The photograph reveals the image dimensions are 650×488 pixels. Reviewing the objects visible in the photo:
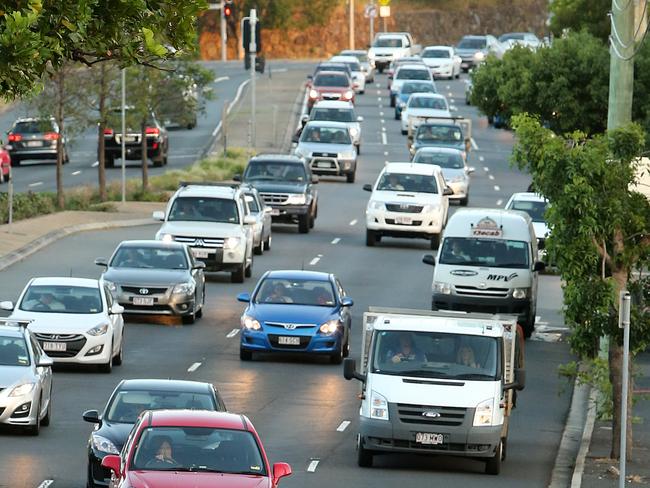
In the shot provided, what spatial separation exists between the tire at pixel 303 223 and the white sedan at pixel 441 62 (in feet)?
171

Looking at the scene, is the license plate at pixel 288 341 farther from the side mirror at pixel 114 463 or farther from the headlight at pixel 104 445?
the side mirror at pixel 114 463

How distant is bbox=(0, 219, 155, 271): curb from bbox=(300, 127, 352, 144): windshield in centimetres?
1059

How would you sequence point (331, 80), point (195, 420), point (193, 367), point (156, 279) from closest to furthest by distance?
point (195, 420) → point (193, 367) → point (156, 279) → point (331, 80)

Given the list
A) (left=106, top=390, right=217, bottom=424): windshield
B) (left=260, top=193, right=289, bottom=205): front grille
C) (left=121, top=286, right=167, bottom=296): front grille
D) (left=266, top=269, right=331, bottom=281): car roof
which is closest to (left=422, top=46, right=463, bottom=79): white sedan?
(left=260, top=193, right=289, bottom=205): front grille

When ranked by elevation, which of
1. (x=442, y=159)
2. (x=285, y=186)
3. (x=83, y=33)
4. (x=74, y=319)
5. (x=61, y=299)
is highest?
(x=83, y=33)

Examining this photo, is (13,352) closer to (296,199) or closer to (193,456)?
(193,456)

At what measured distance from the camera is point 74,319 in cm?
3120

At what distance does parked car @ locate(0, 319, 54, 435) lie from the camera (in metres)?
25.0

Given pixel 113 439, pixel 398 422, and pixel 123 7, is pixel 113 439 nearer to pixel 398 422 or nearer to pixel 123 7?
pixel 398 422

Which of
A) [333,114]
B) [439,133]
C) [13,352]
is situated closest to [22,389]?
[13,352]

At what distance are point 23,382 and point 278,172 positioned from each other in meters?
27.6

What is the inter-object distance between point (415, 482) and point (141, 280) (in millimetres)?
13946

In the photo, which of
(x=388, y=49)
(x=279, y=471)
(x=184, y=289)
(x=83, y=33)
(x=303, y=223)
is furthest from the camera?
(x=388, y=49)

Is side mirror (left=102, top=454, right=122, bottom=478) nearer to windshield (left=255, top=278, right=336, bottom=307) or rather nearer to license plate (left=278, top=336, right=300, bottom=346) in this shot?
license plate (left=278, top=336, right=300, bottom=346)
